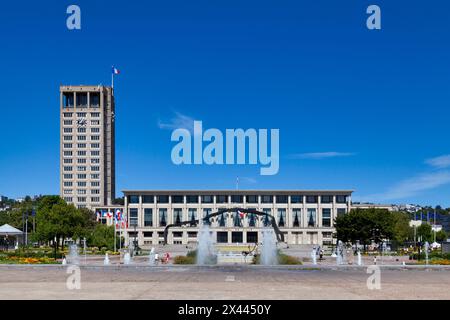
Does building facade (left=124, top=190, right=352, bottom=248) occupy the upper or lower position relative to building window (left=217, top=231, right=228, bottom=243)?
upper

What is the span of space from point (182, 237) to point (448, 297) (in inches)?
5132

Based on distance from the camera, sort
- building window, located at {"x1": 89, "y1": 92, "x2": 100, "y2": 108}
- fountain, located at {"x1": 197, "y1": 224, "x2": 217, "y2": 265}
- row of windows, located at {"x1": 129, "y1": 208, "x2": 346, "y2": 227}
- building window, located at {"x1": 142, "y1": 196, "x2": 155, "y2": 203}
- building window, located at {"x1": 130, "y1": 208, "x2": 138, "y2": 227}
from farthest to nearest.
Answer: building window, located at {"x1": 89, "y1": 92, "x2": 100, "y2": 108}
building window, located at {"x1": 142, "y1": 196, "x2": 155, "y2": 203}
building window, located at {"x1": 130, "y1": 208, "x2": 138, "y2": 227}
row of windows, located at {"x1": 129, "y1": 208, "x2": 346, "y2": 227}
fountain, located at {"x1": 197, "y1": 224, "x2": 217, "y2": 265}

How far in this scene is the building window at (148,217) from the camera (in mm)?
152000

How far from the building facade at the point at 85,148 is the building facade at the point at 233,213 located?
32375 mm

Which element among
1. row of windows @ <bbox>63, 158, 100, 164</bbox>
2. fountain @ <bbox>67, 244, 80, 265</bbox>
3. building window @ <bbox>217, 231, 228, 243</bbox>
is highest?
row of windows @ <bbox>63, 158, 100, 164</bbox>

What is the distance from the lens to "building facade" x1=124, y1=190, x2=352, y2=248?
495 ft

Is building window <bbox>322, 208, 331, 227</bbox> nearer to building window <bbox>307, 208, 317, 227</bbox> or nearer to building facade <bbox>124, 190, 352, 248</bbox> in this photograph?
building facade <bbox>124, 190, 352, 248</bbox>

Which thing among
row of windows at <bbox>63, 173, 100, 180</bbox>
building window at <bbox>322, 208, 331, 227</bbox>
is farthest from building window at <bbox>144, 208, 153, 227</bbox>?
building window at <bbox>322, 208, 331, 227</bbox>

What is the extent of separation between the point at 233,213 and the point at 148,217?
2112 centimetres

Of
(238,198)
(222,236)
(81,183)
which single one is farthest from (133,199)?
(81,183)

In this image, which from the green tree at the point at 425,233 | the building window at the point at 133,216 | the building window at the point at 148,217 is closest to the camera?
the green tree at the point at 425,233

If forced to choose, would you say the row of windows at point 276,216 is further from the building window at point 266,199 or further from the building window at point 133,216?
the building window at point 266,199

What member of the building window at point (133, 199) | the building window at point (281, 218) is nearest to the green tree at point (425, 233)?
the building window at point (281, 218)
